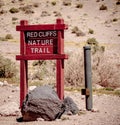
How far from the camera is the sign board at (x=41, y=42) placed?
11562 mm

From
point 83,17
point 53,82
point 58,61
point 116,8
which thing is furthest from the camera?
point 116,8

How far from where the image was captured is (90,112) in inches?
439

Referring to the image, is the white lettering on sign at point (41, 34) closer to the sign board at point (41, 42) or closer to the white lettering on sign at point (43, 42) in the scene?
the sign board at point (41, 42)

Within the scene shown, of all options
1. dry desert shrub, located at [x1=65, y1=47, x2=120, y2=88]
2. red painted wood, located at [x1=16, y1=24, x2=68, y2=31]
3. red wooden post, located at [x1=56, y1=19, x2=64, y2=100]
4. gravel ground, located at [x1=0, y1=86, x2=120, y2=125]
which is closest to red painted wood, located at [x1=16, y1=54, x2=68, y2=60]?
red wooden post, located at [x1=56, y1=19, x2=64, y2=100]

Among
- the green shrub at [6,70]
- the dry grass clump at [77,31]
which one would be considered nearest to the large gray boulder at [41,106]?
the green shrub at [6,70]

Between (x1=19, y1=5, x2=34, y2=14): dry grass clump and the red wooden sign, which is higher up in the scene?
(x1=19, y1=5, x2=34, y2=14): dry grass clump

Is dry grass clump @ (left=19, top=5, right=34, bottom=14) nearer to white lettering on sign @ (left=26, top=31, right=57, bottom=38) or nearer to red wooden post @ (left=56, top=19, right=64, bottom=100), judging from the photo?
white lettering on sign @ (left=26, top=31, right=57, bottom=38)

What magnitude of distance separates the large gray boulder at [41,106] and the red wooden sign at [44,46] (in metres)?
1.12

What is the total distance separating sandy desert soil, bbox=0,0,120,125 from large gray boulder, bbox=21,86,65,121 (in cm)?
20

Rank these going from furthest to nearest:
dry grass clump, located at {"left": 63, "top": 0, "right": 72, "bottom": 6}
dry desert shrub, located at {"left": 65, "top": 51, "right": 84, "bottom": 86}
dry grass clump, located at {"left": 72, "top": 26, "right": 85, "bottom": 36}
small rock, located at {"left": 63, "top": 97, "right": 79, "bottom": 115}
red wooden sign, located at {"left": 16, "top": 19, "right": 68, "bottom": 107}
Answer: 1. dry grass clump, located at {"left": 63, "top": 0, "right": 72, "bottom": 6}
2. dry grass clump, located at {"left": 72, "top": 26, "right": 85, "bottom": 36}
3. dry desert shrub, located at {"left": 65, "top": 51, "right": 84, "bottom": 86}
4. red wooden sign, located at {"left": 16, "top": 19, "right": 68, "bottom": 107}
5. small rock, located at {"left": 63, "top": 97, "right": 79, "bottom": 115}

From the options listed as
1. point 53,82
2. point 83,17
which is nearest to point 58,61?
point 53,82

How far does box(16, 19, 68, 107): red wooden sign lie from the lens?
1129 cm

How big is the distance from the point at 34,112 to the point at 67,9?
4447 centimetres

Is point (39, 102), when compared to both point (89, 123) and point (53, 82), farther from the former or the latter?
point (53, 82)
